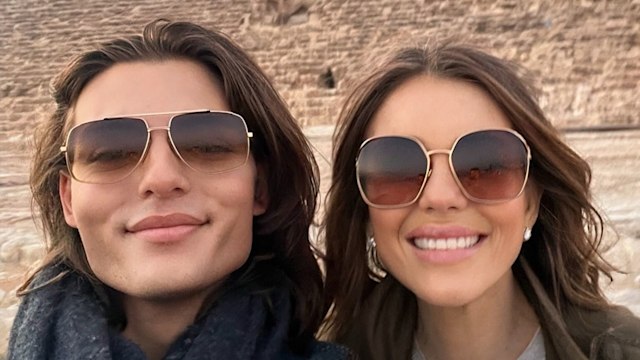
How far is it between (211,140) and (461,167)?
21.2 inches

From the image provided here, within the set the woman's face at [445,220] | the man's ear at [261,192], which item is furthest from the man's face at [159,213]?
the woman's face at [445,220]

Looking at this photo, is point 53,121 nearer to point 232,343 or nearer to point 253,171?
point 253,171

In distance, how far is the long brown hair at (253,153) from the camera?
158 centimetres

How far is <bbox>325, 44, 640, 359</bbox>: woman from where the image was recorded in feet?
5.02

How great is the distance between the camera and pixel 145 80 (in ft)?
4.97

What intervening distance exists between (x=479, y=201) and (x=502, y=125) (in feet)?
0.69

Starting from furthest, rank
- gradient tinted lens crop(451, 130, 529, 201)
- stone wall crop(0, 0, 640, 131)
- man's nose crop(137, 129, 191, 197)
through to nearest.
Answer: stone wall crop(0, 0, 640, 131), gradient tinted lens crop(451, 130, 529, 201), man's nose crop(137, 129, 191, 197)

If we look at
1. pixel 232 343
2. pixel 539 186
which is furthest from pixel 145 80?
pixel 539 186

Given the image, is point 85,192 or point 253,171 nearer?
point 85,192

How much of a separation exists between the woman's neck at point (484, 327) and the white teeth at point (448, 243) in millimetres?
258

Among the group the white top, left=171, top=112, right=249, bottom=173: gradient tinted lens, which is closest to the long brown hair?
left=171, top=112, right=249, bottom=173: gradient tinted lens

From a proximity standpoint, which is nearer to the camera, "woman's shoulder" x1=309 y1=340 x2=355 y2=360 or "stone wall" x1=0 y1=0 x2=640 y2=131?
"woman's shoulder" x1=309 y1=340 x2=355 y2=360

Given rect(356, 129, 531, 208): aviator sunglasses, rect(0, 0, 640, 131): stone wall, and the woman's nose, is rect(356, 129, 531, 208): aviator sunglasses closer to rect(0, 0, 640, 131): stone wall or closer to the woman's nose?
the woman's nose

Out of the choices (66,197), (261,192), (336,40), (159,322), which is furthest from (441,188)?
(336,40)
